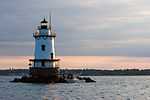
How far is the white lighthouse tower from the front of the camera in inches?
3632

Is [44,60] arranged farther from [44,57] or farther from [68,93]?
[68,93]

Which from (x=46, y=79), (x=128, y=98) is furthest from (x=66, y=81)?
(x=128, y=98)

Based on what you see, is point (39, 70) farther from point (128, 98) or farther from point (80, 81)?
point (128, 98)

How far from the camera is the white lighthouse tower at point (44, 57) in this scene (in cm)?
9225

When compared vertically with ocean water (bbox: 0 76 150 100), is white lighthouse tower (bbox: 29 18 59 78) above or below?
above

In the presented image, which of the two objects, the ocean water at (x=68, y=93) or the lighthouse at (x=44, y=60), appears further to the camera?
the lighthouse at (x=44, y=60)

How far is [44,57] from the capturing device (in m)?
92.4

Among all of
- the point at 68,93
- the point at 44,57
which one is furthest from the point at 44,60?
the point at 68,93

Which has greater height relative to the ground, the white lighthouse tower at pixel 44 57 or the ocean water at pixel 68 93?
the white lighthouse tower at pixel 44 57

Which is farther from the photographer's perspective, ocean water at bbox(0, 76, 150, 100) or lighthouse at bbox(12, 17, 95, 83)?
lighthouse at bbox(12, 17, 95, 83)

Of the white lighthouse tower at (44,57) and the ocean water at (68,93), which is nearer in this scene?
the ocean water at (68,93)

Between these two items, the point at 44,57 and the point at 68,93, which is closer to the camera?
the point at 68,93

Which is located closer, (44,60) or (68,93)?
(68,93)

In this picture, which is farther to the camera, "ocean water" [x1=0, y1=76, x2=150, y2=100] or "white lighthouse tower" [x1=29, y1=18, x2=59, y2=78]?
"white lighthouse tower" [x1=29, y1=18, x2=59, y2=78]
